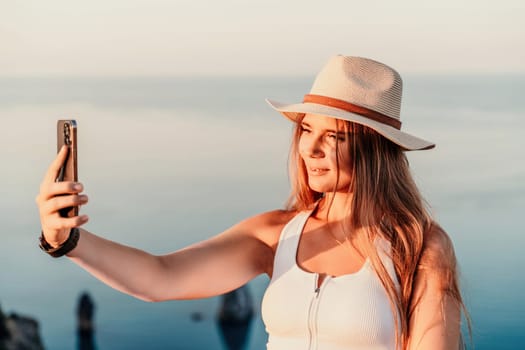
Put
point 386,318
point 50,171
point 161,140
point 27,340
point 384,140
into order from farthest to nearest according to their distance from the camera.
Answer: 1. point 27,340
2. point 161,140
3. point 384,140
4. point 386,318
5. point 50,171

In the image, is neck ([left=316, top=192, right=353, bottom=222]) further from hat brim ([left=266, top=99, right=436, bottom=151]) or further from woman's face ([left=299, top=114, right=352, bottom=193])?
hat brim ([left=266, top=99, right=436, bottom=151])

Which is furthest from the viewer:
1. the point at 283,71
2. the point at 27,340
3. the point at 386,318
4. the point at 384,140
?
the point at 27,340

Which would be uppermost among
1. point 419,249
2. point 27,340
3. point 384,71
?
point 384,71

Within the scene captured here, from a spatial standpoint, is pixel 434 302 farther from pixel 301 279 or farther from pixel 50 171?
pixel 50 171

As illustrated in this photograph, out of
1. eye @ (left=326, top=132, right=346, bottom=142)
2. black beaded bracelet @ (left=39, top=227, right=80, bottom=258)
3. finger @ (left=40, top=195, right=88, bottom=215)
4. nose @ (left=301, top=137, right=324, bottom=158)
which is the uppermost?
eye @ (left=326, top=132, right=346, bottom=142)

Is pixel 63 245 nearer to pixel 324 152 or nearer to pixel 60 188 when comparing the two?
pixel 60 188

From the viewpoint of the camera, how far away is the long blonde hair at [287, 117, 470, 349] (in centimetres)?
252

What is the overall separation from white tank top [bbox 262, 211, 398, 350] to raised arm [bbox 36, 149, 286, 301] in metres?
0.12

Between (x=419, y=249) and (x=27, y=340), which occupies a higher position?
(x=419, y=249)

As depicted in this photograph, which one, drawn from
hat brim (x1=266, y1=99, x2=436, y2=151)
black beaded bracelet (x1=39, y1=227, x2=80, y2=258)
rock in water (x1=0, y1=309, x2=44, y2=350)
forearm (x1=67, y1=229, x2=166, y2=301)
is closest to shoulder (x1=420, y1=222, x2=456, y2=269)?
hat brim (x1=266, y1=99, x2=436, y2=151)

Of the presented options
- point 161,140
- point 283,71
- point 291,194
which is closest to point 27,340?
point 161,140

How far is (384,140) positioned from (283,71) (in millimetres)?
3371

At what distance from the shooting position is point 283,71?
19.6ft

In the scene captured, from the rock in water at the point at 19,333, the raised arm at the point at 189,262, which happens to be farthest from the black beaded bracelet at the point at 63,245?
the rock in water at the point at 19,333
